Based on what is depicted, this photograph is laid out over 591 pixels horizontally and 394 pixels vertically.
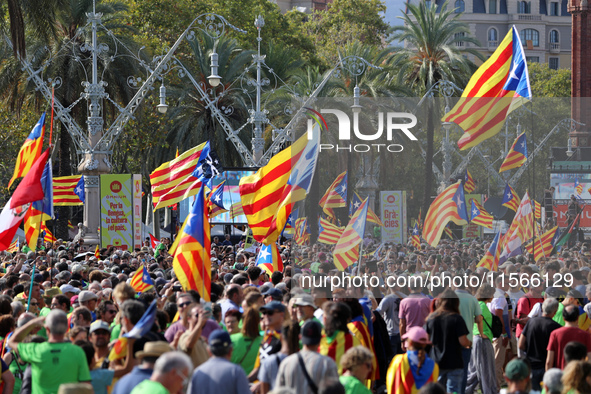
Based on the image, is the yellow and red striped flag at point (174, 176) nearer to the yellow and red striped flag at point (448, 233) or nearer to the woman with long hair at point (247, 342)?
the yellow and red striped flag at point (448, 233)

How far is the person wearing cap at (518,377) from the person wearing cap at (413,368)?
995mm

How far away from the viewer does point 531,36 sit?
357 ft

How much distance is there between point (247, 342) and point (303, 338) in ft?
3.65

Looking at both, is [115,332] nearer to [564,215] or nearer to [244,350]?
[244,350]

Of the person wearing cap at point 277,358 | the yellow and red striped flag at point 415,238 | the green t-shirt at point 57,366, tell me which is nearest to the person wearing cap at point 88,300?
the green t-shirt at point 57,366

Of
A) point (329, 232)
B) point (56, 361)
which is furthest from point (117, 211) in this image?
point (56, 361)

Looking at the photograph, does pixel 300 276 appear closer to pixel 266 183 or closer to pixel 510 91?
pixel 266 183

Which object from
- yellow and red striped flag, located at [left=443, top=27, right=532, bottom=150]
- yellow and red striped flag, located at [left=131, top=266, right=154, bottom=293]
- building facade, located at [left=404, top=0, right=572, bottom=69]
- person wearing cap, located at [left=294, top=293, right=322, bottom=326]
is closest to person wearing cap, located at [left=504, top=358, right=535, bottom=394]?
person wearing cap, located at [left=294, top=293, right=322, bottom=326]

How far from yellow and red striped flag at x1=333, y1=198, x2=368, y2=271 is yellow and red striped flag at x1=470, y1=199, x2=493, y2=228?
681 centimetres

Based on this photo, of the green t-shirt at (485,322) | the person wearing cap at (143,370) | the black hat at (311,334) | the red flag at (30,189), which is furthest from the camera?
the red flag at (30,189)

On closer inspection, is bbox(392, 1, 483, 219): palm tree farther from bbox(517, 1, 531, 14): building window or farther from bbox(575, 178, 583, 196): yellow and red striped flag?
bbox(517, 1, 531, 14): building window

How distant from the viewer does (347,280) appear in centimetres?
1243

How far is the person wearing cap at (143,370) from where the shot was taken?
6.24 metres

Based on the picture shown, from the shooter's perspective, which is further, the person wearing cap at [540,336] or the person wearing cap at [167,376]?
the person wearing cap at [540,336]
